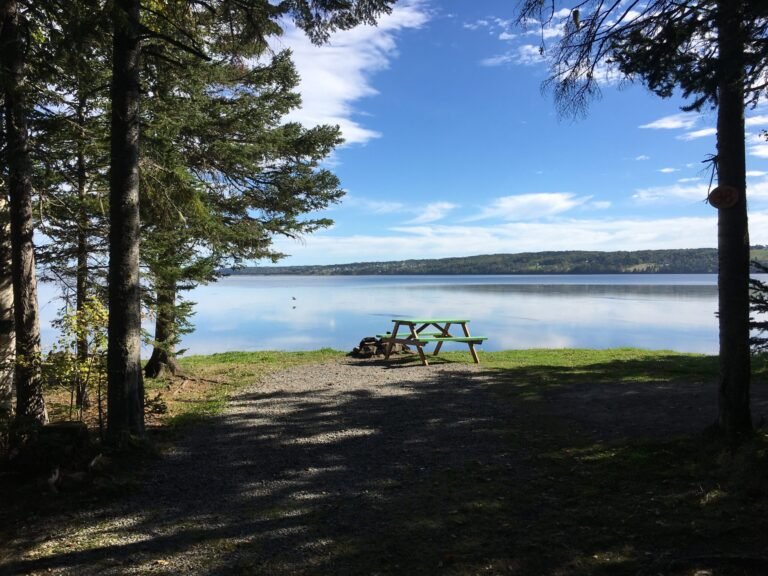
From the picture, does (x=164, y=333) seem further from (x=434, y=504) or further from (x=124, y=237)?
(x=434, y=504)

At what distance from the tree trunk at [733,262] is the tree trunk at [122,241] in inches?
221

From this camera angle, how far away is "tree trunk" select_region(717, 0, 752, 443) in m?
4.63

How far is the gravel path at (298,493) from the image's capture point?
10.8 ft

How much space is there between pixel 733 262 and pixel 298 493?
14.1ft

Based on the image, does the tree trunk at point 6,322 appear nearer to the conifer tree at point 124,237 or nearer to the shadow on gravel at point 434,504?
the conifer tree at point 124,237

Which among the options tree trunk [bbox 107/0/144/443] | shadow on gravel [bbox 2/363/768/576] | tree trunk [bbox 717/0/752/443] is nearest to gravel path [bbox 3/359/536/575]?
shadow on gravel [bbox 2/363/768/576]

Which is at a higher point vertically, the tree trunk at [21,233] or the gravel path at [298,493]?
the tree trunk at [21,233]

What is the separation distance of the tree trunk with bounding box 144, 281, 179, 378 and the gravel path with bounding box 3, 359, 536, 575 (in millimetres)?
2015

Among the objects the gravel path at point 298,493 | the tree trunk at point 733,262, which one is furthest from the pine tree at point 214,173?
the tree trunk at point 733,262

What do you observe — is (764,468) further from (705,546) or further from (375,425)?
(375,425)

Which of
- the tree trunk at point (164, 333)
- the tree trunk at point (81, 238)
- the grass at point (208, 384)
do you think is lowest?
the grass at point (208, 384)

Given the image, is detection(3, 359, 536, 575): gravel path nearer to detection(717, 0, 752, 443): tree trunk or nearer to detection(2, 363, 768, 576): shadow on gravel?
detection(2, 363, 768, 576): shadow on gravel

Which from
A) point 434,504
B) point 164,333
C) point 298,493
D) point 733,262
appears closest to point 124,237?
point 298,493

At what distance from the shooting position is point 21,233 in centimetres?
566
